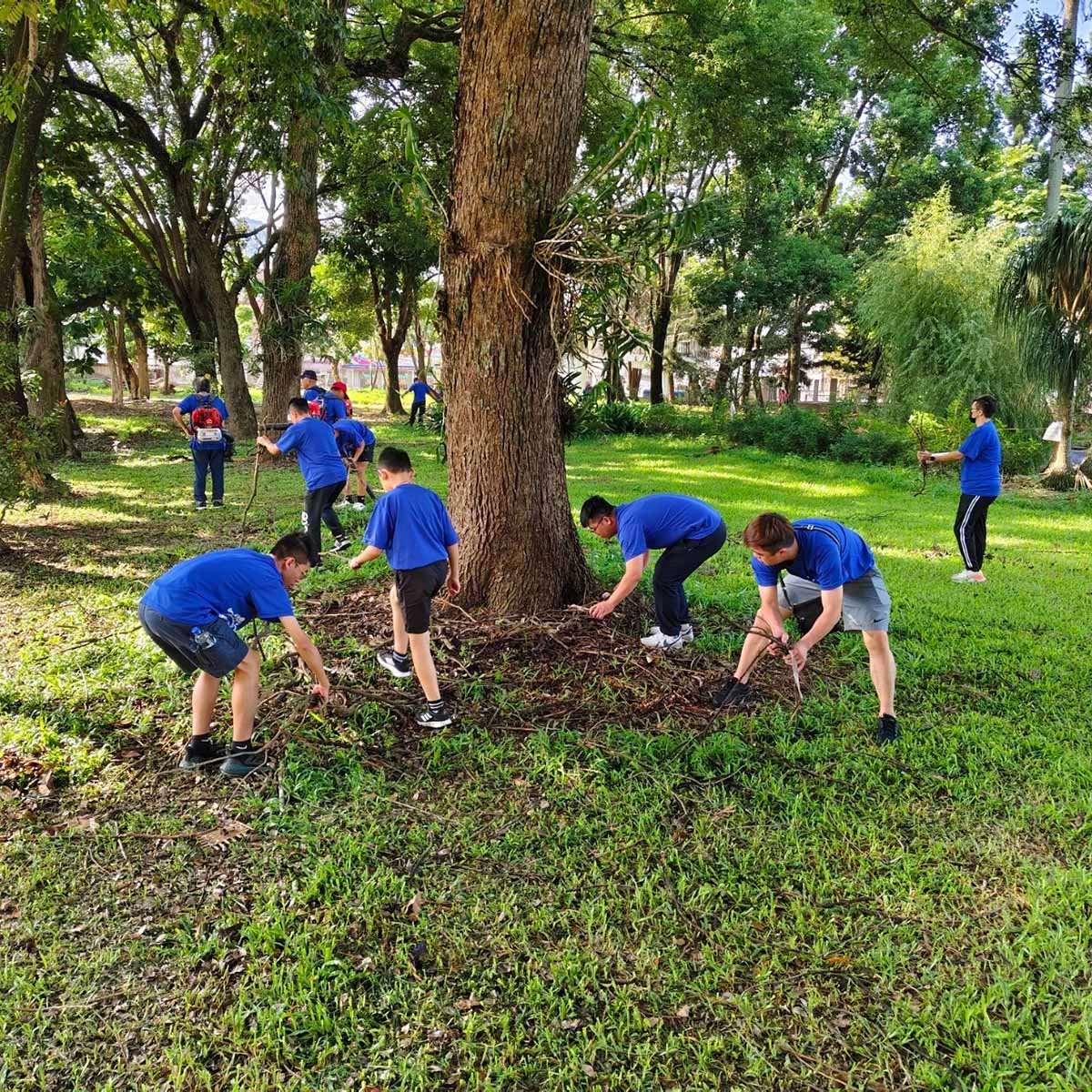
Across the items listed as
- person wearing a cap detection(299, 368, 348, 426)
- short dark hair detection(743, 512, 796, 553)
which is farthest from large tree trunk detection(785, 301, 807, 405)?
short dark hair detection(743, 512, 796, 553)

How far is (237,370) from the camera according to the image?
1747 cm

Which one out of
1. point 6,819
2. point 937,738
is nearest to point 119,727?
point 6,819

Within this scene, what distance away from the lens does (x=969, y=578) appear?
728 centimetres

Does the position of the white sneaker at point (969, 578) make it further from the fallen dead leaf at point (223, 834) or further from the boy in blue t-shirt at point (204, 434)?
the boy in blue t-shirt at point (204, 434)

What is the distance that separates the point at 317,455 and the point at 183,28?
12.5 m

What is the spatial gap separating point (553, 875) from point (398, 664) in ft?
5.80

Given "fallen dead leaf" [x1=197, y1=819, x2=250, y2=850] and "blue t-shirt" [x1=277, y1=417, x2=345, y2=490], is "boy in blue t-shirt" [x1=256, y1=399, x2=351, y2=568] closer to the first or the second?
"blue t-shirt" [x1=277, y1=417, x2=345, y2=490]

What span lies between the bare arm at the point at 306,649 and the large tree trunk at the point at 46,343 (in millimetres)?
8665

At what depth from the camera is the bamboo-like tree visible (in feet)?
39.3

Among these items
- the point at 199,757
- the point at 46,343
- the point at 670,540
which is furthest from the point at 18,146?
the point at 46,343

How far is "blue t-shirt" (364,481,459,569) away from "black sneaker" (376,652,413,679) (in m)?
0.68

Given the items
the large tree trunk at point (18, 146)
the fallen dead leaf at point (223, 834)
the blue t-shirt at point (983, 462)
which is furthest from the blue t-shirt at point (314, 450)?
the blue t-shirt at point (983, 462)

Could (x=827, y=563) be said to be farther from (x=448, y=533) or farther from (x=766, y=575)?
(x=448, y=533)

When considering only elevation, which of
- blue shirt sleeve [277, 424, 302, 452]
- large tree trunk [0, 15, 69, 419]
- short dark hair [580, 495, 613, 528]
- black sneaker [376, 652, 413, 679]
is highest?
large tree trunk [0, 15, 69, 419]
